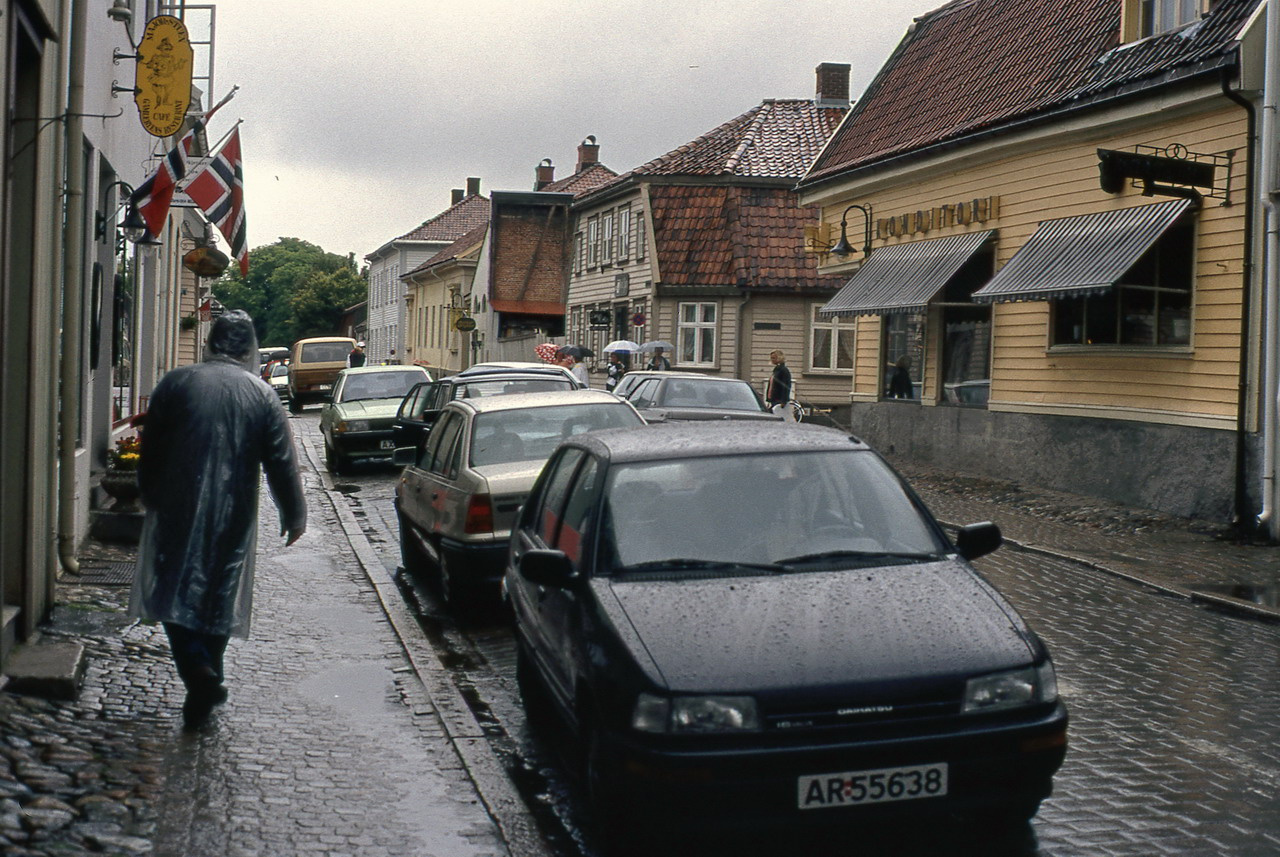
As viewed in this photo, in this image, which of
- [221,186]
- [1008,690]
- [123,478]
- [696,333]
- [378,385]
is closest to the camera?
[1008,690]

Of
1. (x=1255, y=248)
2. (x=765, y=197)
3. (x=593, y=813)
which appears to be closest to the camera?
(x=593, y=813)

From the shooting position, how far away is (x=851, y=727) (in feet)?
15.3

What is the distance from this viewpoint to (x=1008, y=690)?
15.8 ft

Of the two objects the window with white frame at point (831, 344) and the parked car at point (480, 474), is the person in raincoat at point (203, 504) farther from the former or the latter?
the window with white frame at point (831, 344)

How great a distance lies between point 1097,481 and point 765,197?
22.6m

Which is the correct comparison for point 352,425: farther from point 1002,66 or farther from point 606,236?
point 606,236

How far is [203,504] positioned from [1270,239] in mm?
11105

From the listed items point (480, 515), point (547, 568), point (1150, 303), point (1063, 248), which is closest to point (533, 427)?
point (480, 515)

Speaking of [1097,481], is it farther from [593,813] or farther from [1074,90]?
[593,813]

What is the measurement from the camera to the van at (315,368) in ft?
147

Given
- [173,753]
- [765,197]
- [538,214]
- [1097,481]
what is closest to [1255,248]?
[1097,481]

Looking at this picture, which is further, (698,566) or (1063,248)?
(1063,248)

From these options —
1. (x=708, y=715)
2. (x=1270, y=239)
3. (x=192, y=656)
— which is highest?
(x=1270, y=239)

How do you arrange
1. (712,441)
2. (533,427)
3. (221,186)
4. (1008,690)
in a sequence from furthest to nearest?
(221,186) < (533,427) < (712,441) < (1008,690)
